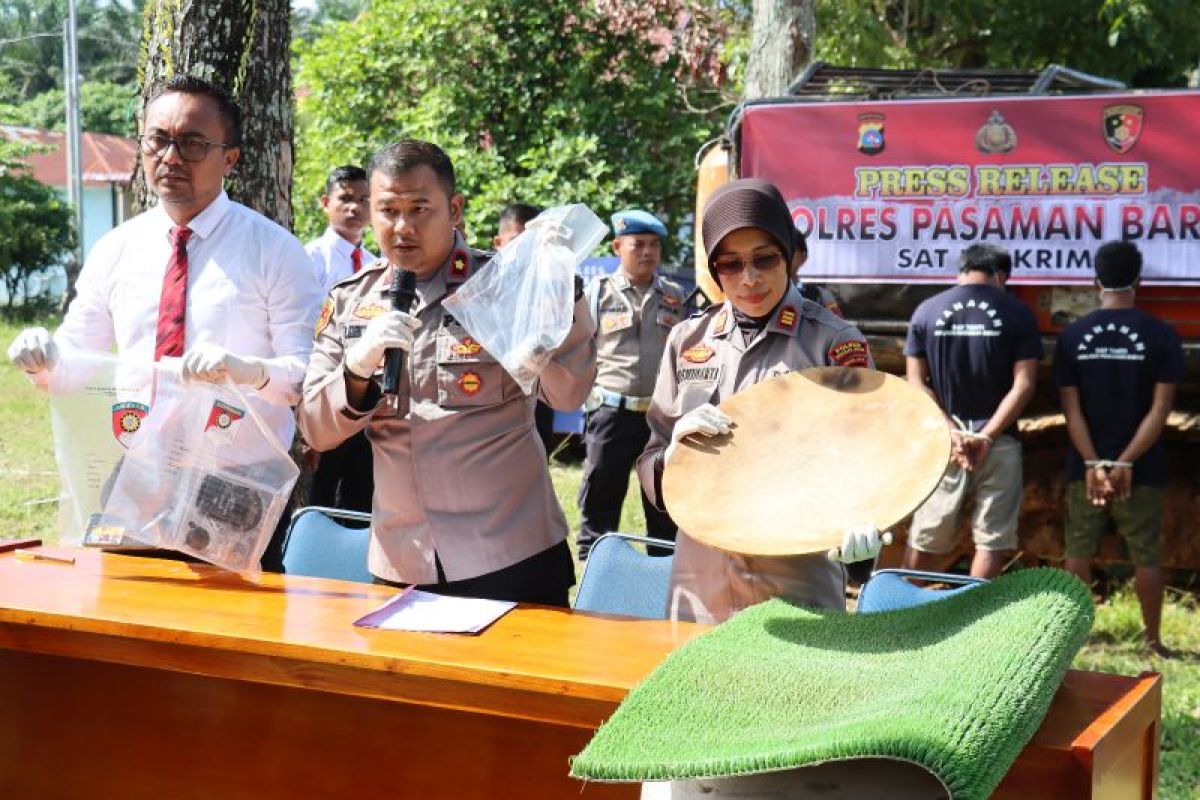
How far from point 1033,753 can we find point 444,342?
146cm

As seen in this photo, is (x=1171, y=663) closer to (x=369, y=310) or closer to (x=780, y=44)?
(x=369, y=310)

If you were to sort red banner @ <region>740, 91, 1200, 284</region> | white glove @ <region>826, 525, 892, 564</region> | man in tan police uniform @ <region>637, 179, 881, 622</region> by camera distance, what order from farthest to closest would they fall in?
red banner @ <region>740, 91, 1200, 284</region>
man in tan police uniform @ <region>637, 179, 881, 622</region>
white glove @ <region>826, 525, 892, 564</region>

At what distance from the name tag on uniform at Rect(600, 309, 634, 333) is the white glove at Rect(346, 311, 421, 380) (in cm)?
361

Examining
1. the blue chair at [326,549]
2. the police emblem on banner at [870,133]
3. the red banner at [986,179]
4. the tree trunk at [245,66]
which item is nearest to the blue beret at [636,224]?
the red banner at [986,179]

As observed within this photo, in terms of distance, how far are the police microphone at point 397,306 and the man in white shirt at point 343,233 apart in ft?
9.87

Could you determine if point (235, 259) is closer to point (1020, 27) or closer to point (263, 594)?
point (263, 594)

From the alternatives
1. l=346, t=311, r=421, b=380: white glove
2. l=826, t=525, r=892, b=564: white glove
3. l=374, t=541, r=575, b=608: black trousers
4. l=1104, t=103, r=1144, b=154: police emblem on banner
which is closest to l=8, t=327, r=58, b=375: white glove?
l=346, t=311, r=421, b=380: white glove

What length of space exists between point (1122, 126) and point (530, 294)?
4380 mm

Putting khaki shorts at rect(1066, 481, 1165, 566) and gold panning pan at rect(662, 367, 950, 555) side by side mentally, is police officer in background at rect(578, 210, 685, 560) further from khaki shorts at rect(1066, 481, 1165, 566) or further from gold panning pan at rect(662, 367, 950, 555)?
gold panning pan at rect(662, 367, 950, 555)

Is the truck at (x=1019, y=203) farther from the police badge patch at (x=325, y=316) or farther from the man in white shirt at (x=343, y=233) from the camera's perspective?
the police badge patch at (x=325, y=316)

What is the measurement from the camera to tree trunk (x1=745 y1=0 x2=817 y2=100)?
27.8 feet

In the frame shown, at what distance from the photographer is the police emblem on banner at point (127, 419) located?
115 inches

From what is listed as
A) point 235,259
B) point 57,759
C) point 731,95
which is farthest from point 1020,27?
point 57,759

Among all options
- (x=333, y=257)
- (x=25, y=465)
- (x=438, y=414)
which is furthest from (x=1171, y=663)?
(x=25, y=465)
